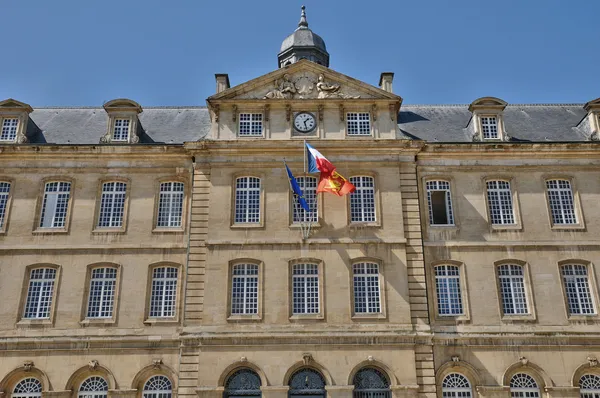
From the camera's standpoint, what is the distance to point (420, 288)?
888 inches

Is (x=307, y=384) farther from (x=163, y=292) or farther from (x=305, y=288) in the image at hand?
(x=163, y=292)

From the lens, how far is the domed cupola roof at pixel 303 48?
33062 mm

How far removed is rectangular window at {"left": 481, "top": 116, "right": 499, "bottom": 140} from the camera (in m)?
25.5

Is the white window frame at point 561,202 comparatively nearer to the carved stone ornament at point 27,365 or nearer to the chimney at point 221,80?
the chimney at point 221,80

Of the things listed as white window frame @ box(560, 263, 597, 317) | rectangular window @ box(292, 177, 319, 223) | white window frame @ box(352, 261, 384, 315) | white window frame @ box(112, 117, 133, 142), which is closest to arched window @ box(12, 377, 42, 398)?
white window frame @ box(112, 117, 133, 142)

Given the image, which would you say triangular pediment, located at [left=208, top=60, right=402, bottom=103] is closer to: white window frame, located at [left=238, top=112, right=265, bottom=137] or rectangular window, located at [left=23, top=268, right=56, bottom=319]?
white window frame, located at [left=238, top=112, right=265, bottom=137]

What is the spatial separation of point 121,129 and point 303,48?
463 inches

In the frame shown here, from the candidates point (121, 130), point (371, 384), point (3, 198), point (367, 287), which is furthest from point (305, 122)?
point (3, 198)

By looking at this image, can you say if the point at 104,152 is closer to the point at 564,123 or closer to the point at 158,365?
the point at 158,365

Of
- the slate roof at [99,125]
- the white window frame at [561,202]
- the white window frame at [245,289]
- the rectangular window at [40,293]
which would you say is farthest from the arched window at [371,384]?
the slate roof at [99,125]

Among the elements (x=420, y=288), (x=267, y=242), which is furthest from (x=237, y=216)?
(x=420, y=288)

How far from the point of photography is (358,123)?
2483cm

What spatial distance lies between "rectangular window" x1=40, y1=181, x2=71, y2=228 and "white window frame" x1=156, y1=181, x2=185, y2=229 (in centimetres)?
356

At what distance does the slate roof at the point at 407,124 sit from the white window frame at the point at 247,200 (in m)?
2.89
